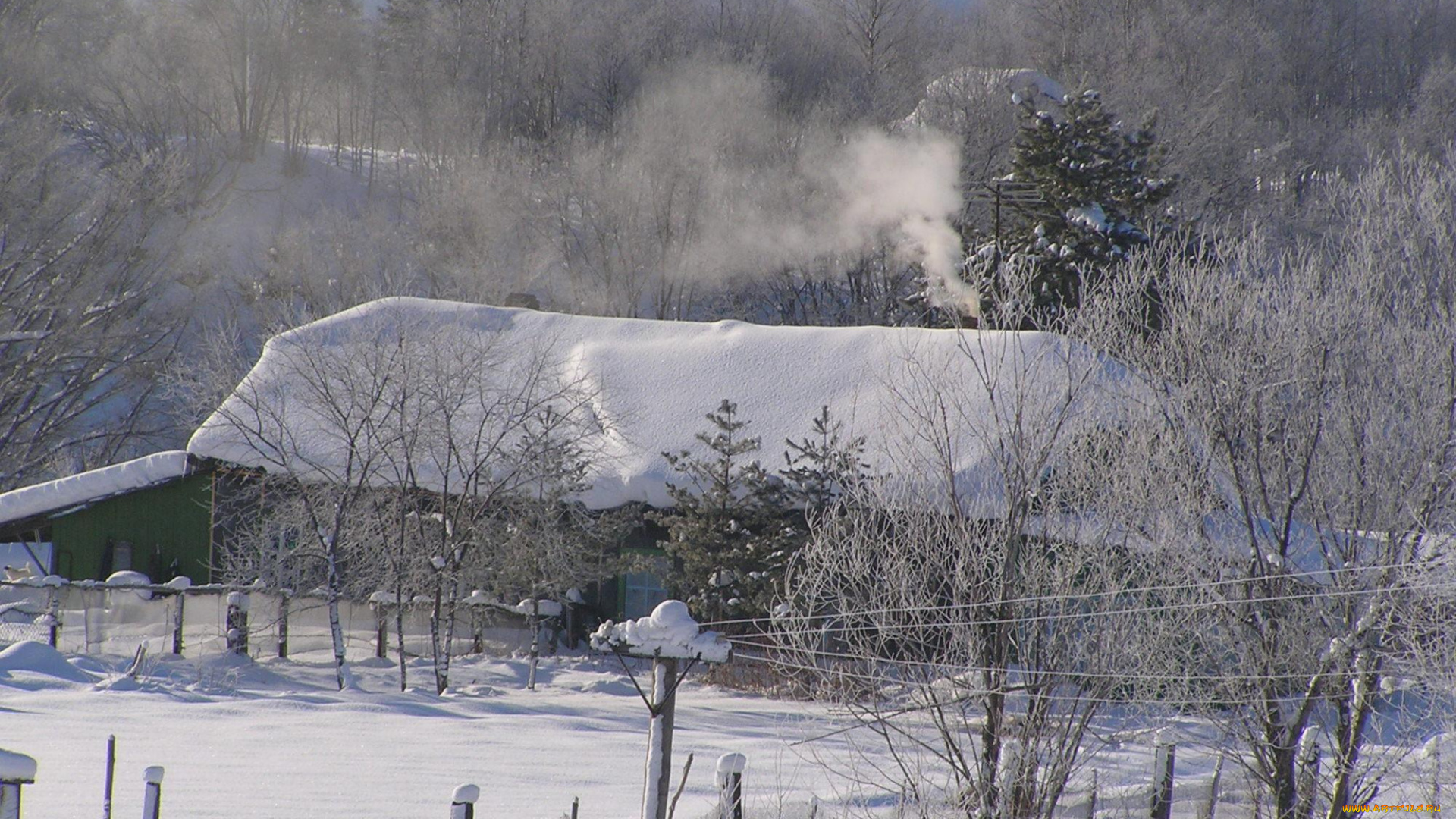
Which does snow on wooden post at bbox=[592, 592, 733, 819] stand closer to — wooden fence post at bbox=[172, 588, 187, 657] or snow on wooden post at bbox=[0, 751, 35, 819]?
snow on wooden post at bbox=[0, 751, 35, 819]

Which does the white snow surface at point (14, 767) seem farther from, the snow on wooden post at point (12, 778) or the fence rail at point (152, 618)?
the fence rail at point (152, 618)

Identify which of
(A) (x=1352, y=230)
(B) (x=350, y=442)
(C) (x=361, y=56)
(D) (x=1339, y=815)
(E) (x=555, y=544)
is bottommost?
(D) (x=1339, y=815)

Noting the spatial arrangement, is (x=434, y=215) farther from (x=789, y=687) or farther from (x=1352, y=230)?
(x=1352, y=230)

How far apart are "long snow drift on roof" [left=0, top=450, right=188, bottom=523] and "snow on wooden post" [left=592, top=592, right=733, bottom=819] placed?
15.6m

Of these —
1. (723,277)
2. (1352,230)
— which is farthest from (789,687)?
(723,277)

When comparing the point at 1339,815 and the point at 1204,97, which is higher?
the point at 1204,97

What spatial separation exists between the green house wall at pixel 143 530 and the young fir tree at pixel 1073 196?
1536 cm

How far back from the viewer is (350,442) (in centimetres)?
1736

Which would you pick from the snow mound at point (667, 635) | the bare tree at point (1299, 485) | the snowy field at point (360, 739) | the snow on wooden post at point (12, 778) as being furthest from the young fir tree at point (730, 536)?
the snow on wooden post at point (12, 778)

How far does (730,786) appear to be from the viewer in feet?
29.4

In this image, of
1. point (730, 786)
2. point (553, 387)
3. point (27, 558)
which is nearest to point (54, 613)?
point (553, 387)

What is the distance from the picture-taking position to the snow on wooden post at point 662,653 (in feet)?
27.1

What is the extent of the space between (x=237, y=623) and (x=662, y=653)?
10921mm

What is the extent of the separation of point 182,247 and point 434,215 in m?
8.26
